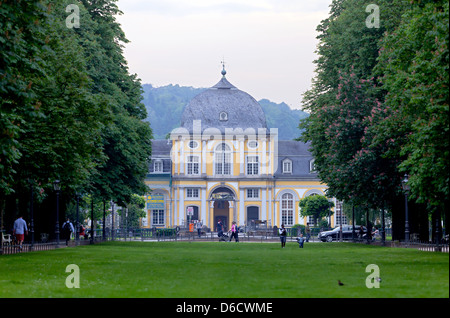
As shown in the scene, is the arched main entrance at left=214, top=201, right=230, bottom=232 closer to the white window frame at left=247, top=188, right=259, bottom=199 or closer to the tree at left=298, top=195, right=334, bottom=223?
the white window frame at left=247, top=188, right=259, bottom=199

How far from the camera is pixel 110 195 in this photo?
51219 millimetres

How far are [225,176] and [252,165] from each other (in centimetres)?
385

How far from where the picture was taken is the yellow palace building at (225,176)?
363 feet

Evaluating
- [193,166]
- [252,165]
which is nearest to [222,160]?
[193,166]

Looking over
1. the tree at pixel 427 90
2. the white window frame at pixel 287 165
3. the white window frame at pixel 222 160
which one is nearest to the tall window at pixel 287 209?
the white window frame at pixel 287 165

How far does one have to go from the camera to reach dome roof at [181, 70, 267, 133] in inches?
4422

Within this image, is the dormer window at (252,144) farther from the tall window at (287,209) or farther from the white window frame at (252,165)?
the tall window at (287,209)

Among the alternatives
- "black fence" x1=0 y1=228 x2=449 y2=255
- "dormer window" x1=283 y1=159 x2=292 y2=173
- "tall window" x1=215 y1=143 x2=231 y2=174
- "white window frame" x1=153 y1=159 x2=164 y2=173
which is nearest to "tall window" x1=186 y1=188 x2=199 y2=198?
"tall window" x1=215 y1=143 x2=231 y2=174

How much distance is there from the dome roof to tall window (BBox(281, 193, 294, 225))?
955 centimetres

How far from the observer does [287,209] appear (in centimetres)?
11219

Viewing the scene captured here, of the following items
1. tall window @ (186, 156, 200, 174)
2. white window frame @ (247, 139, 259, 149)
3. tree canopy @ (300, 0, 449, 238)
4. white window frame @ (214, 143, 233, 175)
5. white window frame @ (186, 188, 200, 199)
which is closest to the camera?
tree canopy @ (300, 0, 449, 238)

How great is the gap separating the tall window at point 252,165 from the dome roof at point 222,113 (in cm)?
365

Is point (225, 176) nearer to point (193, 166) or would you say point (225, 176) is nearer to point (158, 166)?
point (193, 166)
